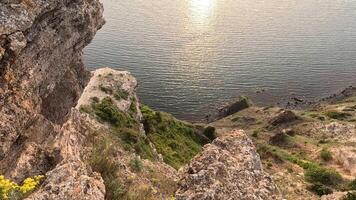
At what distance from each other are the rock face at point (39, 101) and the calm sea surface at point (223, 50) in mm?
69482

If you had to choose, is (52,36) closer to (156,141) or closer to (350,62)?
(156,141)

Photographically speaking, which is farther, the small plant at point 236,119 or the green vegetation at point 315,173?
the small plant at point 236,119

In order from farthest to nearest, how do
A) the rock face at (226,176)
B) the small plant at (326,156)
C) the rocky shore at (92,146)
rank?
the small plant at (326,156) < the rock face at (226,176) < the rocky shore at (92,146)

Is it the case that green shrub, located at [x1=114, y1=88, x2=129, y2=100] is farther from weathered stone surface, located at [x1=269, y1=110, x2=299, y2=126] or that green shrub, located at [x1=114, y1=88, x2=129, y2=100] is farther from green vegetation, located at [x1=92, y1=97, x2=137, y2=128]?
weathered stone surface, located at [x1=269, y1=110, x2=299, y2=126]

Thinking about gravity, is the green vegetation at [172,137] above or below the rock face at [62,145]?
below

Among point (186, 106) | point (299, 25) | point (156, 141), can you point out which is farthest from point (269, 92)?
point (156, 141)

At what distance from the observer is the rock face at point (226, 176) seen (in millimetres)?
23516

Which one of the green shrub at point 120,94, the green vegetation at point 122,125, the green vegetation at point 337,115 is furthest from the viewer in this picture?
the green vegetation at point 337,115

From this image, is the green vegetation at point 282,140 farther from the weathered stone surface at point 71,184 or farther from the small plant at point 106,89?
the weathered stone surface at point 71,184

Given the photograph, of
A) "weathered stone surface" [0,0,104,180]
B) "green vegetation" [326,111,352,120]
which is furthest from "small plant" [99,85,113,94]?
"green vegetation" [326,111,352,120]

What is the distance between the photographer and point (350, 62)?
128 meters

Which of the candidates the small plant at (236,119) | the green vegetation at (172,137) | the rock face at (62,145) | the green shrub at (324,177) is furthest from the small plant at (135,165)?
the small plant at (236,119)

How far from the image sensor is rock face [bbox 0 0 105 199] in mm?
17447

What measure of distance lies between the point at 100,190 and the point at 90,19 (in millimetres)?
30236
